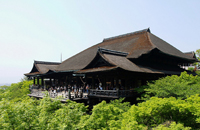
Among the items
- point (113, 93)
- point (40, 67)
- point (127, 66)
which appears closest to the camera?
point (113, 93)

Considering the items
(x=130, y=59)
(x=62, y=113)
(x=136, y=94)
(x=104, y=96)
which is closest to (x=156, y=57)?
(x=130, y=59)

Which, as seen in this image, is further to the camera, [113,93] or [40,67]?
[40,67]

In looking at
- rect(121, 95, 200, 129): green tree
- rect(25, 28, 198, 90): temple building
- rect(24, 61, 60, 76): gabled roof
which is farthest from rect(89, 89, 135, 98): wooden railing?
rect(24, 61, 60, 76): gabled roof

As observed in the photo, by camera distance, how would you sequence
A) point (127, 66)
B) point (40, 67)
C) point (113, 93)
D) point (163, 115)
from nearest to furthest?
point (163, 115), point (113, 93), point (127, 66), point (40, 67)

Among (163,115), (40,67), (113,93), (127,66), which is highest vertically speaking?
(40,67)

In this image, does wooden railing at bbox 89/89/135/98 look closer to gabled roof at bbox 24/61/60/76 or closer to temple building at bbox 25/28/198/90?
temple building at bbox 25/28/198/90

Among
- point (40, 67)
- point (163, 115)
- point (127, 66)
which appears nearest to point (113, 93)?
point (127, 66)

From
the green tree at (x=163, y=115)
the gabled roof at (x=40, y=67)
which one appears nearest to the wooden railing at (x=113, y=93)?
the green tree at (x=163, y=115)

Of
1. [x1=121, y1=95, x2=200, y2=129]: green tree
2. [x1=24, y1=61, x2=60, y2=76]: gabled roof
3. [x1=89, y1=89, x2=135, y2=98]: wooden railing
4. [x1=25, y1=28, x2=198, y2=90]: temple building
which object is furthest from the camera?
[x1=24, y1=61, x2=60, y2=76]: gabled roof

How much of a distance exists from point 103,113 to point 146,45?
46.9 ft

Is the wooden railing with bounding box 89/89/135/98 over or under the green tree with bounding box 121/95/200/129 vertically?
over

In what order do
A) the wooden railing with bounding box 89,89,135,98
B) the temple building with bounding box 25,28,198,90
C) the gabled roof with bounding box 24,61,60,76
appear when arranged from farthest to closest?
1. the gabled roof with bounding box 24,61,60,76
2. the temple building with bounding box 25,28,198,90
3. the wooden railing with bounding box 89,89,135,98

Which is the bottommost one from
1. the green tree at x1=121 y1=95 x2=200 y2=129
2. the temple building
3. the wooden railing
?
the green tree at x1=121 y1=95 x2=200 y2=129

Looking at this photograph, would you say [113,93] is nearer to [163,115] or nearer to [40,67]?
[163,115]
